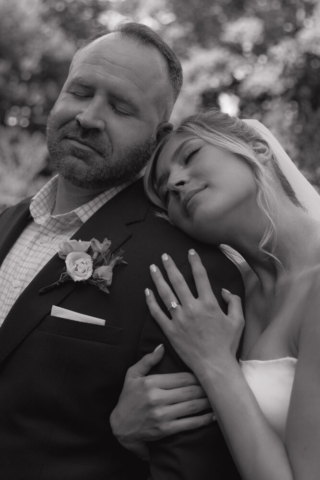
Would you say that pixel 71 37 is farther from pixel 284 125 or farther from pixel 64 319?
pixel 64 319

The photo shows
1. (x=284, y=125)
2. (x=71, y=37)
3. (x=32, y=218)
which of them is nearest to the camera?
(x=32, y=218)

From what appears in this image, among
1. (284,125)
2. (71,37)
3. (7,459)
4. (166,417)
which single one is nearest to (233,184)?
(166,417)

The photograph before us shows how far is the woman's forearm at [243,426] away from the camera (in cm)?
205

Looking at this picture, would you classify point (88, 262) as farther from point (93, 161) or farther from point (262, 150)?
point (262, 150)

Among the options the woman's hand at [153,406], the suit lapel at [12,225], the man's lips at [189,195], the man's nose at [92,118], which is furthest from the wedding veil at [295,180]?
the suit lapel at [12,225]

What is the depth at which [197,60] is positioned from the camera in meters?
13.7

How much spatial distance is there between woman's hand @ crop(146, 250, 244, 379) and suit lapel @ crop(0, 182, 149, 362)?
29 centimetres

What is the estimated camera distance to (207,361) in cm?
224

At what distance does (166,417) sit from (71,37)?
511 inches

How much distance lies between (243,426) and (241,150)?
1.19 metres

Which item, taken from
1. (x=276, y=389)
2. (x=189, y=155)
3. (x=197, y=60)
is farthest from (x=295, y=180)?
(x=197, y=60)

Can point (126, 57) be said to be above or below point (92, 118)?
above

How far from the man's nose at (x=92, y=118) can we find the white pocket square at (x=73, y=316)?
90 cm

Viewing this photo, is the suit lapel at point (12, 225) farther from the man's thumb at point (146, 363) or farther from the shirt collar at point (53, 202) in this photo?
the man's thumb at point (146, 363)
